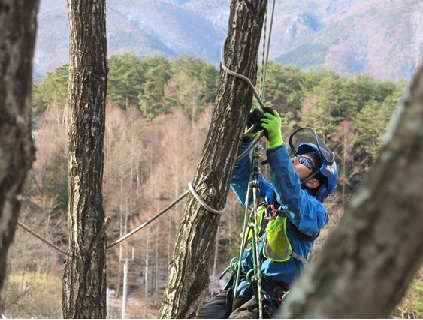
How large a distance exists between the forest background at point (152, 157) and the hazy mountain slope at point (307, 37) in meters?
82.4

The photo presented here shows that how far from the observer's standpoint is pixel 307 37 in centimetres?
18612

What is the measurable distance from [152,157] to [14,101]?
3363 centimetres

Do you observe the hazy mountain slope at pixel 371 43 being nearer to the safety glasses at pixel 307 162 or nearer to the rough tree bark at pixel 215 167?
the safety glasses at pixel 307 162

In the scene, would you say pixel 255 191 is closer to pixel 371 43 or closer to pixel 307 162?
pixel 307 162

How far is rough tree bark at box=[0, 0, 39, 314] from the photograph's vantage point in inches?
41.8

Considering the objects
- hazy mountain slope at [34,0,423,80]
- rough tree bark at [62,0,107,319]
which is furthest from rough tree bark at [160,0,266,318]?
hazy mountain slope at [34,0,423,80]

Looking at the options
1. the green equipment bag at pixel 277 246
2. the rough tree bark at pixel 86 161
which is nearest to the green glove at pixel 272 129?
the green equipment bag at pixel 277 246

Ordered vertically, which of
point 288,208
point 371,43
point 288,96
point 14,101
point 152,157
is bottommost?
point 288,208

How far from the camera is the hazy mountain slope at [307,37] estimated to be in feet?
484

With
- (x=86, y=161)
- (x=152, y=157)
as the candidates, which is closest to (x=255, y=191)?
(x=86, y=161)

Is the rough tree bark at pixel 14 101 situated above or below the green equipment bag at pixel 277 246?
above

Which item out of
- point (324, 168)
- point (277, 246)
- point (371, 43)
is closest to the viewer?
point (277, 246)

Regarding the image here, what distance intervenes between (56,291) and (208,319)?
2264 centimetres

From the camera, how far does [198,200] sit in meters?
2.67
